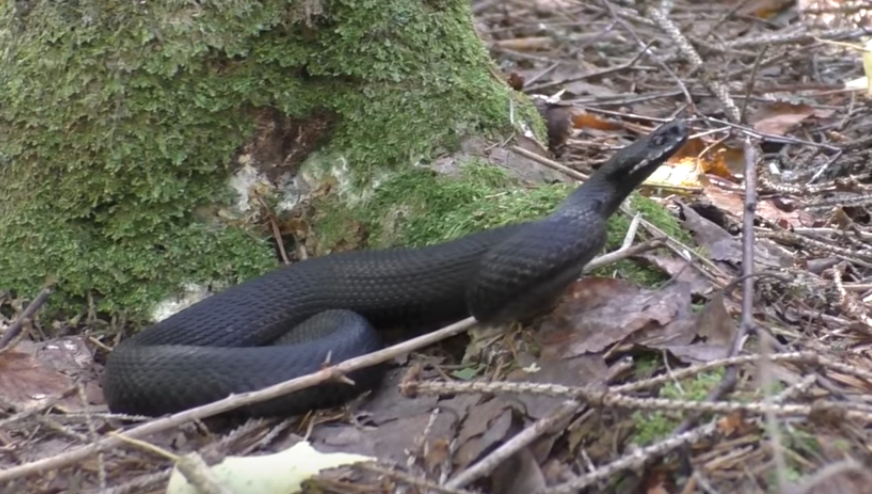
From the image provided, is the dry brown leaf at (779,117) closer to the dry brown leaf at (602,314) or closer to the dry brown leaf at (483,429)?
the dry brown leaf at (602,314)

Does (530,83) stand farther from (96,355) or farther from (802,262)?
(96,355)

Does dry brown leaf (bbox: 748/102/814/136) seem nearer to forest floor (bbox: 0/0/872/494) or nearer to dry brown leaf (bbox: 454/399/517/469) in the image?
forest floor (bbox: 0/0/872/494)

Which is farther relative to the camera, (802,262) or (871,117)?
(871,117)

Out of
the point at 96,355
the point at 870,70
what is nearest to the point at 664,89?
the point at 870,70

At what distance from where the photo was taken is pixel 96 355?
3.26 meters

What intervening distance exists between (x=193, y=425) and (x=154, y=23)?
5.03 ft

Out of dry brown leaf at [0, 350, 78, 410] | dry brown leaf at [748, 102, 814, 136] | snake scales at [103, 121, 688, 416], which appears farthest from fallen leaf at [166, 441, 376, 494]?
dry brown leaf at [748, 102, 814, 136]

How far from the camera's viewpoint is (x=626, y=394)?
219 centimetres

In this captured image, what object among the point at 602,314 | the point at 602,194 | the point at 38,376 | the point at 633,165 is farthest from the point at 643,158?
the point at 38,376

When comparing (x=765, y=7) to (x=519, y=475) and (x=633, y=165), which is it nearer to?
A: (x=633, y=165)

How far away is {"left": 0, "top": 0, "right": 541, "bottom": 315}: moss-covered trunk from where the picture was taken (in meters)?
3.34

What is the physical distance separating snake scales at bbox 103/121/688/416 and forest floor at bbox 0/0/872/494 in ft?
0.37

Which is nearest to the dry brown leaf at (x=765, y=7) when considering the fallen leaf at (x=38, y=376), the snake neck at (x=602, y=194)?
the snake neck at (x=602, y=194)

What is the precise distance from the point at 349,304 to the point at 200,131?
2.91ft
